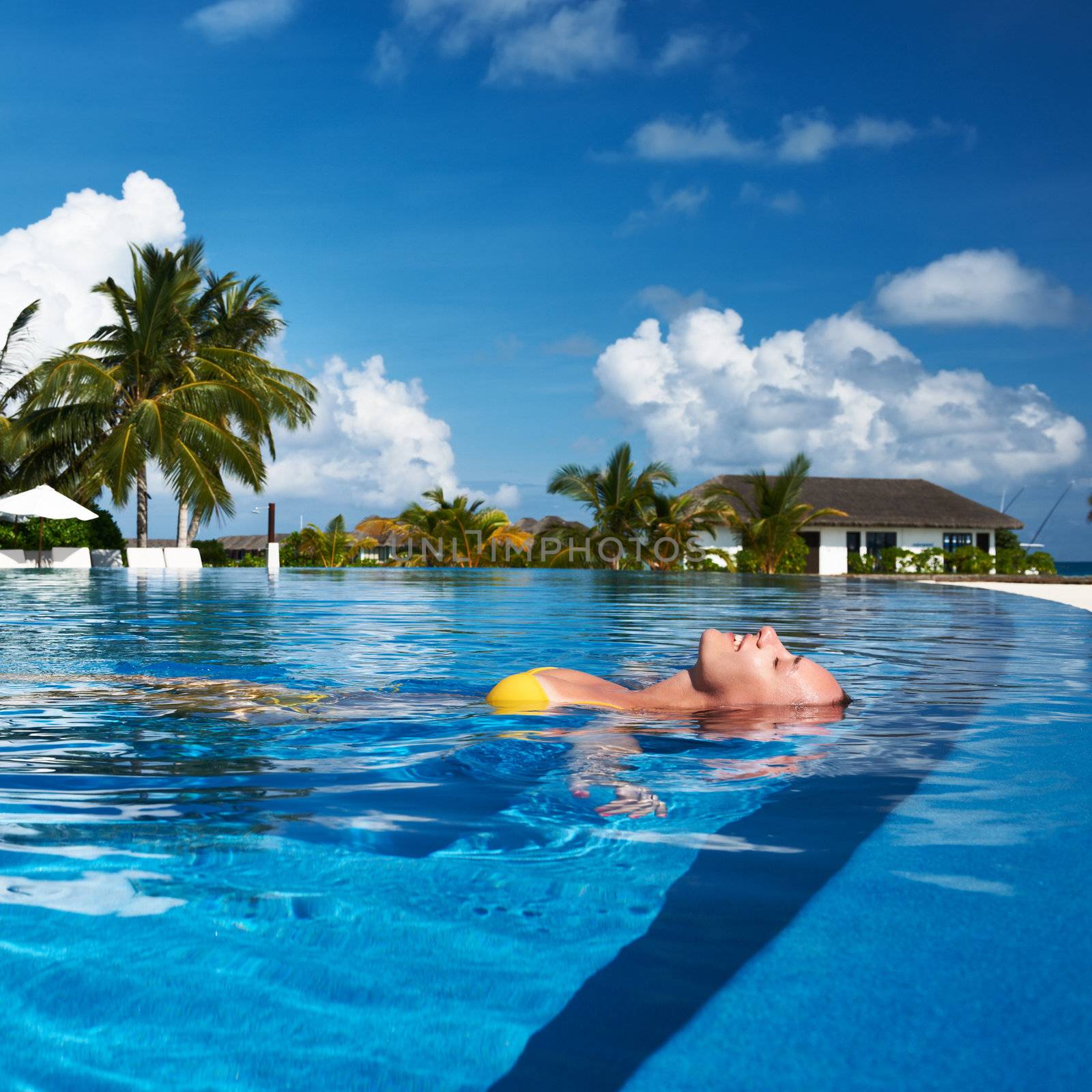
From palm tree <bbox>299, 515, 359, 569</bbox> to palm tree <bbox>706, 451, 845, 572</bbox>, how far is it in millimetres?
12340

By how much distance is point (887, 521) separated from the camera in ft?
115

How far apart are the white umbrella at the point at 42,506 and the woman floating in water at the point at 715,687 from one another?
19.9 metres

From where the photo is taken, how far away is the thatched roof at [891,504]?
3506 cm

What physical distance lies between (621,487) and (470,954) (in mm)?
26869

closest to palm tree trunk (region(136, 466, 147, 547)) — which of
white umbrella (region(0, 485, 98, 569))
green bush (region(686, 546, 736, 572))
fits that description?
white umbrella (region(0, 485, 98, 569))

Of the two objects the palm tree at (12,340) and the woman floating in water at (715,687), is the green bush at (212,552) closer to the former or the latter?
the palm tree at (12,340)

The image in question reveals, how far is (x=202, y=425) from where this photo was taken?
75.9ft

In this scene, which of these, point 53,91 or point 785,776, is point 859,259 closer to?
point 53,91

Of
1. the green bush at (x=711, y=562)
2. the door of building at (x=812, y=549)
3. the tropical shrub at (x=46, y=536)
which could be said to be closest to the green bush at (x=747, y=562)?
the green bush at (x=711, y=562)

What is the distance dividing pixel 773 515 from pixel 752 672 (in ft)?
82.7

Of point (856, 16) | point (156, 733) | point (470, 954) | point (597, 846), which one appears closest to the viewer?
point (470, 954)

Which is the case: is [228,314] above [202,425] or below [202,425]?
above

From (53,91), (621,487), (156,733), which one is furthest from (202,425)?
(156,733)

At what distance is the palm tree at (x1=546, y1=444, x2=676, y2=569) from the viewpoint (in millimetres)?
28047
